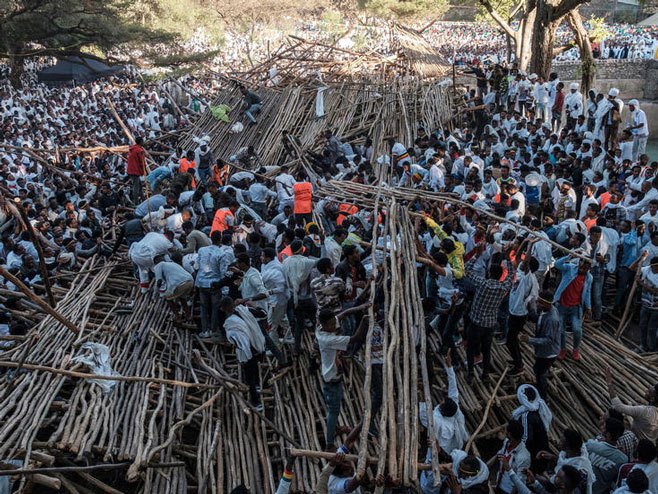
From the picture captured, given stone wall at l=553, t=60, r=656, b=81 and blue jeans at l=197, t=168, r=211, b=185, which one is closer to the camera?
blue jeans at l=197, t=168, r=211, b=185

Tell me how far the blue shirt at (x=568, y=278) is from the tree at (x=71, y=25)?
19.6 metres

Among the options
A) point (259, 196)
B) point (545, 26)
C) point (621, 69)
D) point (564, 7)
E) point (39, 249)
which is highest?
point (564, 7)

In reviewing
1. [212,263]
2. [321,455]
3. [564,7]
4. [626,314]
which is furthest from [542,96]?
[321,455]

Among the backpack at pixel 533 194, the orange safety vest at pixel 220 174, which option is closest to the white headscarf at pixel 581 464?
the backpack at pixel 533 194

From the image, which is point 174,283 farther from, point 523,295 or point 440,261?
Answer: point 523,295

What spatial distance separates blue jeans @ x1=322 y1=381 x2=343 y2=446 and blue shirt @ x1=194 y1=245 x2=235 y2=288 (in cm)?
252

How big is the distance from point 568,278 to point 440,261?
154cm

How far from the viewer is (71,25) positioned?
2248 centimetres

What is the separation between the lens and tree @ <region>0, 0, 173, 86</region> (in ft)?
68.7

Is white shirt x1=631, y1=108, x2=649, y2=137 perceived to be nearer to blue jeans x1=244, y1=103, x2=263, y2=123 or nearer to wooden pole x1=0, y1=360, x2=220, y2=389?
blue jeans x1=244, y1=103, x2=263, y2=123

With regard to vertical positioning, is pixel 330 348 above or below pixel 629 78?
below

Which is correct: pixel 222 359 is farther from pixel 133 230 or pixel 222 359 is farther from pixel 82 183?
pixel 82 183

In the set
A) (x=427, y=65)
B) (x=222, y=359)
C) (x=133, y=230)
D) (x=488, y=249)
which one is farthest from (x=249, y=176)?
(x=427, y=65)

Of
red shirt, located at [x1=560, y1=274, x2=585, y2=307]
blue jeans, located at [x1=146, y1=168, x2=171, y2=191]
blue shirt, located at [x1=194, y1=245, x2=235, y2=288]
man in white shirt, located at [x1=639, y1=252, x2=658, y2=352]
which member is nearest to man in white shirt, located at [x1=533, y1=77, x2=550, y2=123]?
man in white shirt, located at [x1=639, y1=252, x2=658, y2=352]
